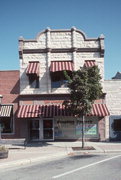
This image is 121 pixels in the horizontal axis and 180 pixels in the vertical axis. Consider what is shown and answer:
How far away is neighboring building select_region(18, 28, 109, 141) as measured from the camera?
24.2 meters

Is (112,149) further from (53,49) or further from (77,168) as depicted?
(53,49)

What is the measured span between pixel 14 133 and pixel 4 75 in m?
5.81

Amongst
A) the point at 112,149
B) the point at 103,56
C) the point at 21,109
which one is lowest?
the point at 112,149

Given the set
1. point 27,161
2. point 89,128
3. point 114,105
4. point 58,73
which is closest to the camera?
point 27,161

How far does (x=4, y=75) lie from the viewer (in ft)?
81.4

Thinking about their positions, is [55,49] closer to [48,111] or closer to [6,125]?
[48,111]

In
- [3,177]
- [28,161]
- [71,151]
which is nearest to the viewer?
[3,177]

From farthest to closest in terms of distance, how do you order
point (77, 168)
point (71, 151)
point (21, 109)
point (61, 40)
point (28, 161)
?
point (61, 40)
point (21, 109)
point (71, 151)
point (28, 161)
point (77, 168)

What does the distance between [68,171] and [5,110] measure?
44.2ft

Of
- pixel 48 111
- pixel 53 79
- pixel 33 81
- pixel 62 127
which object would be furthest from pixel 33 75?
pixel 62 127

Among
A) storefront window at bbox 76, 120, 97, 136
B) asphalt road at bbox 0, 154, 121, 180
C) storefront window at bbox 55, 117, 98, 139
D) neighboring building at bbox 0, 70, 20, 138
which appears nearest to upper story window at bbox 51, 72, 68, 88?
storefront window at bbox 55, 117, 98, 139

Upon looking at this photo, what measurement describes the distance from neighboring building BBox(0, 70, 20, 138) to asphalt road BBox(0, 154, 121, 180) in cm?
1059

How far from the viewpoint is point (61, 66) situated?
23969 millimetres

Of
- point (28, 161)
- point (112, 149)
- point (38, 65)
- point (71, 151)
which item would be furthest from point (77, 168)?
point (38, 65)
